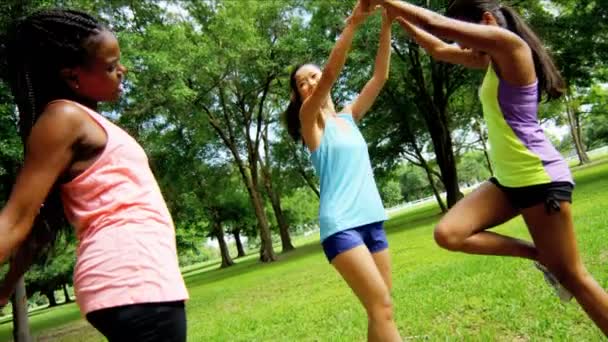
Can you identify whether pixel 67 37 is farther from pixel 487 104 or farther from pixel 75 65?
pixel 487 104

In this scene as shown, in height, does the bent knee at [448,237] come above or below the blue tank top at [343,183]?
below

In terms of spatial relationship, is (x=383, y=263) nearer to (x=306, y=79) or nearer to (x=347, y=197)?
(x=347, y=197)

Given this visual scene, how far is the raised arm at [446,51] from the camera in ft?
12.7

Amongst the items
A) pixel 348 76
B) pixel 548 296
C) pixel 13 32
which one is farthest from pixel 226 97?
pixel 13 32

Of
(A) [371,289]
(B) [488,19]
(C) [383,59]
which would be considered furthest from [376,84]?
(A) [371,289]

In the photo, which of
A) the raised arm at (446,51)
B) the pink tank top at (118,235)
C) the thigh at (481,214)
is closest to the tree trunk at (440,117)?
the raised arm at (446,51)

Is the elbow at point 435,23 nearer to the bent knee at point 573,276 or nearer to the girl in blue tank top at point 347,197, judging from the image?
the girl in blue tank top at point 347,197

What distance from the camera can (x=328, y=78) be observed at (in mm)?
3361

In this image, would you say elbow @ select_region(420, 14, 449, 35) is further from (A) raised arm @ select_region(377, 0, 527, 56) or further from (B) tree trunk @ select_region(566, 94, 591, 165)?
(B) tree trunk @ select_region(566, 94, 591, 165)

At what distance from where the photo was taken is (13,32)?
2068mm

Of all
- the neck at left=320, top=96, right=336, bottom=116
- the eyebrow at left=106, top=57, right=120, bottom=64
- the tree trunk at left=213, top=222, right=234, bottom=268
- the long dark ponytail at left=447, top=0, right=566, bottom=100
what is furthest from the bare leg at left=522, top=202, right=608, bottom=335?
the tree trunk at left=213, top=222, right=234, bottom=268

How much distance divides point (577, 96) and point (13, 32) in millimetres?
45349

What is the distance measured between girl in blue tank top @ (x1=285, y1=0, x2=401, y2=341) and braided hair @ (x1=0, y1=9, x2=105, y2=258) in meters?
1.69

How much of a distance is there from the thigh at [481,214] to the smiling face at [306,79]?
1346 millimetres
